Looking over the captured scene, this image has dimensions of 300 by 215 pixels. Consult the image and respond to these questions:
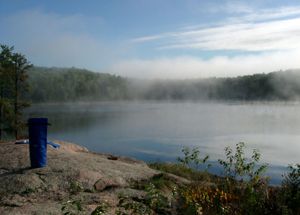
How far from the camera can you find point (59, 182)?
34.0 feet

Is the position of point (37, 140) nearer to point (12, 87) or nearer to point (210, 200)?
point (210, 200)

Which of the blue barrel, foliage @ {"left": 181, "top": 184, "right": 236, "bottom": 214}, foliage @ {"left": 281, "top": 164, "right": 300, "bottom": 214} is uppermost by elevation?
the blue barrel

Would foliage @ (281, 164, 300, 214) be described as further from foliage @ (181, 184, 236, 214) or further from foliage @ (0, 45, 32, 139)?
foliage @ (0, 45, 32, 139)

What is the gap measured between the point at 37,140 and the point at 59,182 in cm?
132

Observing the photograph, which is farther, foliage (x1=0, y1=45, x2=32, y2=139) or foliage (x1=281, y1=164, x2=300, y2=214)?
foliage (x1=0, y1=45, x2=32, y2=139)

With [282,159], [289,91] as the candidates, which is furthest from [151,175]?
[289,91]

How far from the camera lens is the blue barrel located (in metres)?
10.9

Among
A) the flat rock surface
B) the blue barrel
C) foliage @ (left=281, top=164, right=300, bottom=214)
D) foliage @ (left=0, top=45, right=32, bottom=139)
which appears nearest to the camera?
foliage @ (left=281, top=164, right=300, bottom=214)

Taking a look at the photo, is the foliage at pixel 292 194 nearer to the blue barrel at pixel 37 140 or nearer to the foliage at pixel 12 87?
the blue barrel at pixel 37 140

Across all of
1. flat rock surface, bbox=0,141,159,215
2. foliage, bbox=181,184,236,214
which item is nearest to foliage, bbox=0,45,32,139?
flat rock surface, bbox=0,141,159,215

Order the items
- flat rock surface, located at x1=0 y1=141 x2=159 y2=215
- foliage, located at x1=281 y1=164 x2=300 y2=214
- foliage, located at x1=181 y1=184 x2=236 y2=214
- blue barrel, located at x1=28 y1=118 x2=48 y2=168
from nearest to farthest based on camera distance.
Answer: foliage, located at x1=281 y1=164 x2=300 y2=214
foliage, located at x1=181 y1=184 x2=236 y2=214
flat rock surface, located at x1=0 y1=141 x2=159 y2=215
blue barrel, located at x1=28 y1=118 x2=48 y2=168

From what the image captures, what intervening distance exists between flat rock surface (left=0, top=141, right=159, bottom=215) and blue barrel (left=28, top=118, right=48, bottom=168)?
9.3 inches

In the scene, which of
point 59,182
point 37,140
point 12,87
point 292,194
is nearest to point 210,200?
point 292,194

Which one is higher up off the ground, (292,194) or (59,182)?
(292,194)
